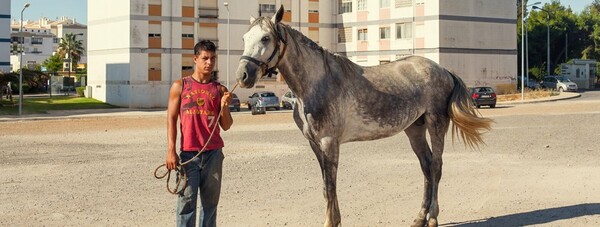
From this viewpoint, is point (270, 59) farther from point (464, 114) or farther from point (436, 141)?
point (464, 114)

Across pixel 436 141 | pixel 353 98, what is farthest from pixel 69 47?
pixel 353 98

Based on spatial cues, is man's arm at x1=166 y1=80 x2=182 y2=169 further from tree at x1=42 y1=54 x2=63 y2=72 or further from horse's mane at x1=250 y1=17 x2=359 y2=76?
tree at x1=42 y1=54 x2=63 y2=72

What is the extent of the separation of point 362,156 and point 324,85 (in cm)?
947

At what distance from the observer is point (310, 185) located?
40.1ft

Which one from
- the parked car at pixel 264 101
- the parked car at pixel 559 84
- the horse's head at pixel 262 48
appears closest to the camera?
the horse's head at pixel 262 48

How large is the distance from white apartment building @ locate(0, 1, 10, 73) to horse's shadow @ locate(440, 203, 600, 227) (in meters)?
48.5

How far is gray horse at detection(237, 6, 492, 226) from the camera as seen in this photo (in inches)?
290

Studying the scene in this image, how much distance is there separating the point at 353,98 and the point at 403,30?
54.8m

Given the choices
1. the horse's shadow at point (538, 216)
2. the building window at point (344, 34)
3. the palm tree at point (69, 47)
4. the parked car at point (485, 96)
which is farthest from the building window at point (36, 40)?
the horse's shadow at point (538, 216)

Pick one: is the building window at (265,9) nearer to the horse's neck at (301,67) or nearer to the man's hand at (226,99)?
the horse's neck at (301,67)

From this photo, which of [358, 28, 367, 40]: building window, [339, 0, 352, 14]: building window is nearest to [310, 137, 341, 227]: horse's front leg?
[358, 28, 367, 40]: building window

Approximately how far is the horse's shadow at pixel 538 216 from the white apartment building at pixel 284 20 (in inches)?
1860

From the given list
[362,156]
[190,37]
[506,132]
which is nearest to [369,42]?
[190,37]

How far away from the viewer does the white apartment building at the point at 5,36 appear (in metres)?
52.0
